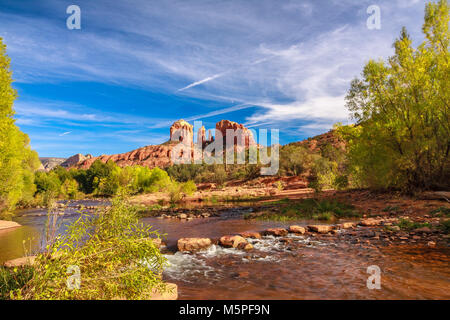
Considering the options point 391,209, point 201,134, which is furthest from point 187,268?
point 201,134

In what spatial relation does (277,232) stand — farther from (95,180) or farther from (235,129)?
(235,129)

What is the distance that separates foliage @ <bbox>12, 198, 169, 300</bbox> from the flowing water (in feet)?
2.59

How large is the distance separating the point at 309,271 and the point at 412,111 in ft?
55.5

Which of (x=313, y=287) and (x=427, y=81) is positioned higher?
(x=427, y=81)

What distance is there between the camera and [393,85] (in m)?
19.4

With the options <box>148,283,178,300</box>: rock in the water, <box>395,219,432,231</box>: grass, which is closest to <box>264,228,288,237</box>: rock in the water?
<box>395,219,432,231</box>: grass

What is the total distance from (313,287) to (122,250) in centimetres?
501

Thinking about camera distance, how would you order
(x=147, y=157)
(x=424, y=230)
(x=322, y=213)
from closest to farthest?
(x=424, y=230), (x=322, y=213), (x=147, y=157)

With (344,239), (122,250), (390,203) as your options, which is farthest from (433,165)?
(122,250)

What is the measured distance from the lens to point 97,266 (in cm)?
474

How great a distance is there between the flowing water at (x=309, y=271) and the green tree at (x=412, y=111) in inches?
480
